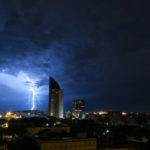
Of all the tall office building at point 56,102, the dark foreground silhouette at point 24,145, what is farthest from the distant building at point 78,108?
the dark foreground silhouette at point 24,145

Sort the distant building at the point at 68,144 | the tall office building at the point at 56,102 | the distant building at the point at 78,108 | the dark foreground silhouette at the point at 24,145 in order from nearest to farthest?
the dark foreground silhouette at the point at 24,145, the distant building at the point at 68,144, the tall office building at the point at 56,102, the distant building at the point at 78,108

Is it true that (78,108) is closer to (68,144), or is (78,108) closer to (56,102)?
(56,102)

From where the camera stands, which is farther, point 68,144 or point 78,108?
point 78,108

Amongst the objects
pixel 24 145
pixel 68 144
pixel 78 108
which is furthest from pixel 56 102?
pixel 24 145

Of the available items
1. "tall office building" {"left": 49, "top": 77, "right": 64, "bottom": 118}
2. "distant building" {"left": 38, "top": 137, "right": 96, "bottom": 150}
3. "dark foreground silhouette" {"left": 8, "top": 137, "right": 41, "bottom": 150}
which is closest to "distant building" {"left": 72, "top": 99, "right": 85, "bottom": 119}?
"tall office building" {"left": 49, "top": 77, "right": 64, "bottom": 118}

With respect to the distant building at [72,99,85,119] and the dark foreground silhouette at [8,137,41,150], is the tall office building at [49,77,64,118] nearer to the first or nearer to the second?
the distant building at [72,99,85,119]

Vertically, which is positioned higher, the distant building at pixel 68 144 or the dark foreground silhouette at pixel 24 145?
the dark foreground silhouette at pixel 24 145

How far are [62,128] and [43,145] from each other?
603 inches

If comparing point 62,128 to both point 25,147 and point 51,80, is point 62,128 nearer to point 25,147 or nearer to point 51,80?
point 25,147

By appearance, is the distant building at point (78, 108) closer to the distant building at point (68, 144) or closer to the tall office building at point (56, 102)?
the tall office building at point (56, 102)

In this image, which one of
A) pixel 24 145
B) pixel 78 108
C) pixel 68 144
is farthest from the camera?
pixel 78 108

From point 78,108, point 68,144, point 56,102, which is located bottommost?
point 68,144

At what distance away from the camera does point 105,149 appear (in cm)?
2256

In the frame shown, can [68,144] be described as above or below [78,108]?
below
